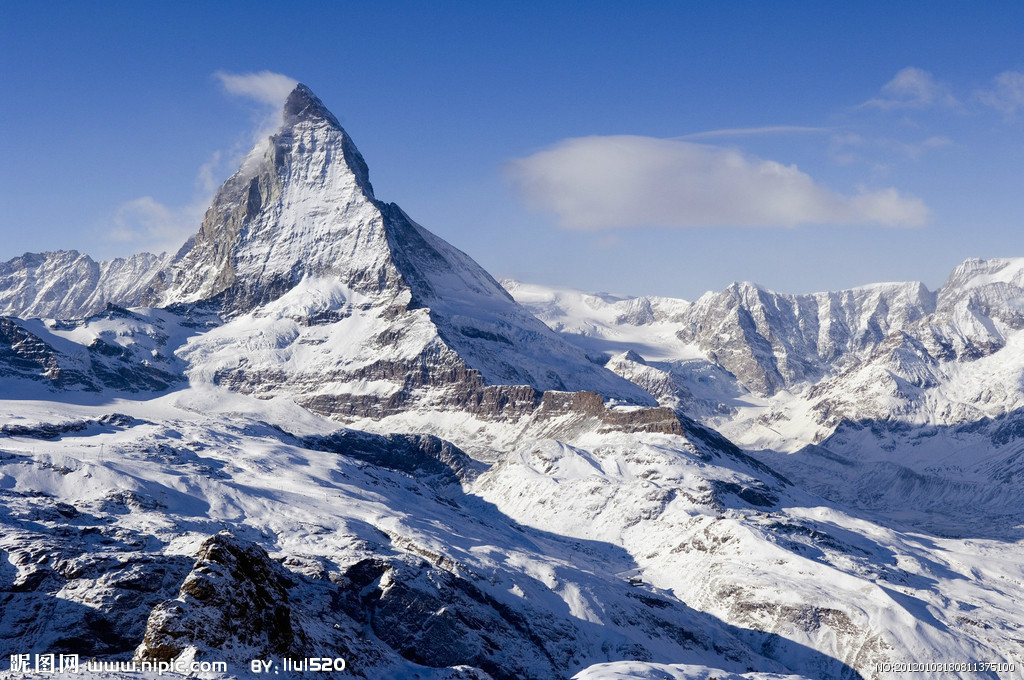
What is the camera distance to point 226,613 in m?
93.9

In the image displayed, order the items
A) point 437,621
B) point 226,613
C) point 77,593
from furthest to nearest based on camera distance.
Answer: point 437,621, point 77,593, point 226,613

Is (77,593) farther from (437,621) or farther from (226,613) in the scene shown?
(437,621)

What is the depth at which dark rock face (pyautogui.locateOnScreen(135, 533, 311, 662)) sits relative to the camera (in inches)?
3553

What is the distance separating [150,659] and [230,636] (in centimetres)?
691

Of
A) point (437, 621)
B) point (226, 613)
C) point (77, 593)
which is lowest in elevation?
point (437, 621)

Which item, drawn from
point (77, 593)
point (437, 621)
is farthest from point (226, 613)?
point (437, 621)

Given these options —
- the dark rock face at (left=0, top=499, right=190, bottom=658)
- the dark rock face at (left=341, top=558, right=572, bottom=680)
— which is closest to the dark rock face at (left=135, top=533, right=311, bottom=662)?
the dark rock face at (left=0, top=499, right=190, bottom=658)

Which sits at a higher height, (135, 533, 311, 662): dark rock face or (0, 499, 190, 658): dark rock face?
(135, 533, 311, 662): dark rock face

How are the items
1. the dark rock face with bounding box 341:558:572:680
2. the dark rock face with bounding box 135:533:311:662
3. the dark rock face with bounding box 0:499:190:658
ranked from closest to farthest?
the dark rock face with bounding box 135:533:311:662, the dark rock face with bounding box 0:499:190:658, the dark rock face with bounding box 341:558:572:680

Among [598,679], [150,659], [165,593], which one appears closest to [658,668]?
[598,679]

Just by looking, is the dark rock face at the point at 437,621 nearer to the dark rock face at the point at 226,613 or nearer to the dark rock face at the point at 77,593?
the dark rock face at the point at 77,593

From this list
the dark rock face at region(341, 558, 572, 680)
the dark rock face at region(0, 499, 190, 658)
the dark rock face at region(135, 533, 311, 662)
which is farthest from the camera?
the dark rock face at region(341, 558, 572, 680)

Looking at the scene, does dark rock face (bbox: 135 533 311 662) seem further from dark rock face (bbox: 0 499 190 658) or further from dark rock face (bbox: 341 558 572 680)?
dark rock face (bbox: 341 558 572 680)

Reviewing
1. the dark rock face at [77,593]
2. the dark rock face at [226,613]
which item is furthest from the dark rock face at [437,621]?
the dark rock face at [226,613]
